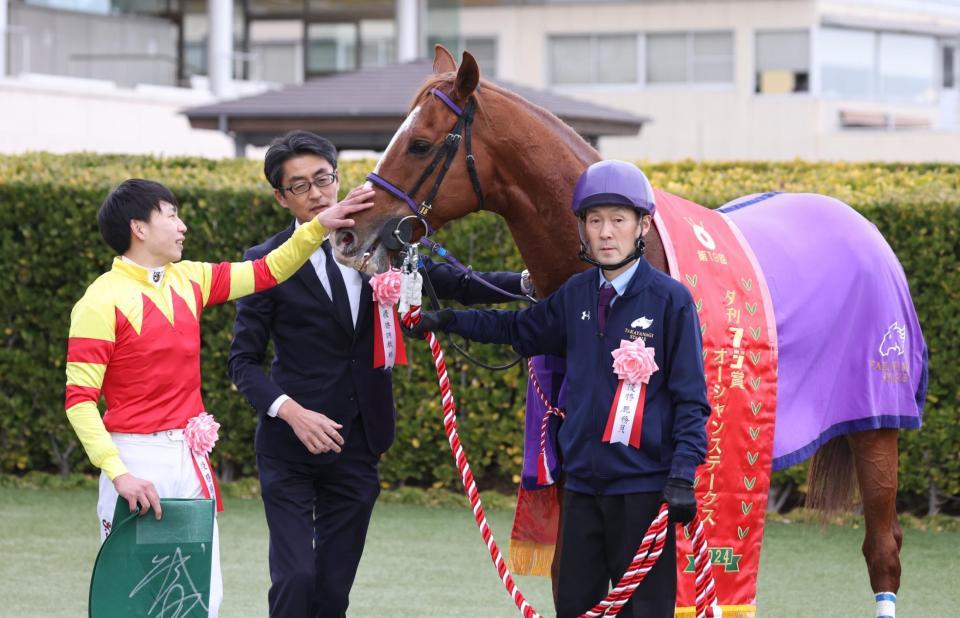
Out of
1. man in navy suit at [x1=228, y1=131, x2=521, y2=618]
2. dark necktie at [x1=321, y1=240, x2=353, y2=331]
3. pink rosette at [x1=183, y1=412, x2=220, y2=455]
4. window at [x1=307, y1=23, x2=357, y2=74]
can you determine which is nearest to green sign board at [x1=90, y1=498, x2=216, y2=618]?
pink rosette at [x1=183, y1=412, x2=220, y2=455]

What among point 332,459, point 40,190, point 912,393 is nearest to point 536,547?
point 332,459

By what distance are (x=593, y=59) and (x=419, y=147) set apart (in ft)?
85.3

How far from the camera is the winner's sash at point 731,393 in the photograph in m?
3.62

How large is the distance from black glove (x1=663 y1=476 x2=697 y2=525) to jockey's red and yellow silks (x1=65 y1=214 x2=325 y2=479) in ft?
3.57

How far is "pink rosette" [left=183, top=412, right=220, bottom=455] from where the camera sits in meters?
3.34

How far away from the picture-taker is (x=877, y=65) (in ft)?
99.1

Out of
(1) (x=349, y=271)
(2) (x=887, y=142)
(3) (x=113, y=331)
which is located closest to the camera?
(3) (x=113, y=331)

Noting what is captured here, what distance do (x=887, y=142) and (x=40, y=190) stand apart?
21934mm

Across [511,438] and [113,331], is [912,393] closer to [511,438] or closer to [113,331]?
[113,331]

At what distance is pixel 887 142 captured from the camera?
2652cm

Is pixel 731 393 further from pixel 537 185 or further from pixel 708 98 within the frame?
pixel 708 98

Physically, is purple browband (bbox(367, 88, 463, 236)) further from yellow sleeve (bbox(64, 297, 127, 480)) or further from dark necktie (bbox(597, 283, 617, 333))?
yellow sleeve (bbox(64, 297, 127, 480))

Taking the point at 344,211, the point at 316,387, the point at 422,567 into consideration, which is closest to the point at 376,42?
the point at 422,567

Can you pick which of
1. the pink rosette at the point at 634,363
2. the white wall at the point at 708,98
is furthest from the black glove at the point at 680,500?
the white wall at the point at 708,98
